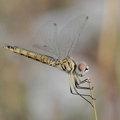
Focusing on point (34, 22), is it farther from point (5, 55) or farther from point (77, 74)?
point (77, 74)

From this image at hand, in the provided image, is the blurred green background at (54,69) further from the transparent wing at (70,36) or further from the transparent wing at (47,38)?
the transparent wing at (70,36)

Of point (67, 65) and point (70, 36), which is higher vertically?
point (70, 36)

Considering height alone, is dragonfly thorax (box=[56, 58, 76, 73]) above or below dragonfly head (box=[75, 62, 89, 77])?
above

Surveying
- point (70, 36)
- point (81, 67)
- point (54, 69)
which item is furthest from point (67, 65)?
point (54, 69)

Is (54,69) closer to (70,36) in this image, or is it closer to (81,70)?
(70,36)

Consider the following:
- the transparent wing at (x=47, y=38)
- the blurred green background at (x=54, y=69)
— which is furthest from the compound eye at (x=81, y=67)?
the blurred green background at (x=54, y=69)

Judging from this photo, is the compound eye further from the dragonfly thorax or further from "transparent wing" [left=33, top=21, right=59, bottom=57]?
"transparent wing" [left=33, top=21, right=59, bottom=57]

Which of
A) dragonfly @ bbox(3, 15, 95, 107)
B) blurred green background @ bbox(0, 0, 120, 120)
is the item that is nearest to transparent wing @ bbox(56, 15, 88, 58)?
dragonfly @ bbox(3, 15, 95, 107)
